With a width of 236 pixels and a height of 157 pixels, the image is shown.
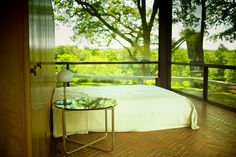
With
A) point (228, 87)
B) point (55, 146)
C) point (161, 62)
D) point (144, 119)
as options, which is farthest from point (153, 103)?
point (161, 62)

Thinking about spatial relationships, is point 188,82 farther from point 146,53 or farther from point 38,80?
point 38,80

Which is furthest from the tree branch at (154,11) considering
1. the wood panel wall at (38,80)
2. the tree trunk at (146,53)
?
the wood panel wall at (38,80)

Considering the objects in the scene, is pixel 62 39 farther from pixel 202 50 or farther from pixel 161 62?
pixel 202 50

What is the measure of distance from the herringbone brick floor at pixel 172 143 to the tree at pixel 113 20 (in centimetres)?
400

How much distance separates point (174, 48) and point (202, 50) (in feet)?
3.52

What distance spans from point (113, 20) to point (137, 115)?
4.69 meters

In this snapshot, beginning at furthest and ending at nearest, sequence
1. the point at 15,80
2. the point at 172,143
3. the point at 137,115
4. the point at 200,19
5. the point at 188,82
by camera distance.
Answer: the point at 188,82
the point at 200,19
the point at 137,115
the point at 172,143
the point at 15,80

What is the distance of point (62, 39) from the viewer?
7.20m

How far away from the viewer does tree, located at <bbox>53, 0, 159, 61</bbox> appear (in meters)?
7.34

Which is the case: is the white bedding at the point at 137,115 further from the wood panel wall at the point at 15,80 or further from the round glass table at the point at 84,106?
the wood panel wall at the point at 15,80

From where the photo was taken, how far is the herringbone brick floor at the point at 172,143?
2.81 metres

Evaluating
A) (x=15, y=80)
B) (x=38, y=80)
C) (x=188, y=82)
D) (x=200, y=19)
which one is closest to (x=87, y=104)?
(x=38, y=80)

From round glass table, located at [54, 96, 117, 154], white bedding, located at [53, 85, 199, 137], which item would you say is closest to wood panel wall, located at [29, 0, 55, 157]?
round glass table, located at [54, 96, 117, 154]

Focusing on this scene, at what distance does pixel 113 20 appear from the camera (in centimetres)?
757
